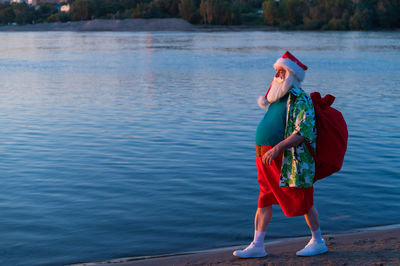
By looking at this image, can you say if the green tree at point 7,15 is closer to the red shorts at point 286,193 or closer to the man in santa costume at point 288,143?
the man in santa costume at point 288,143

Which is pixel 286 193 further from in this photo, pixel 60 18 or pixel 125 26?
pixel 60 18

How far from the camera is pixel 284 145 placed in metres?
4.52

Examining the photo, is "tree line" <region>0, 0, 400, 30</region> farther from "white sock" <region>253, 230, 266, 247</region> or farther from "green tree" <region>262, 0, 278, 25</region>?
"white sock" <region>253, 230, 266, 247</region>

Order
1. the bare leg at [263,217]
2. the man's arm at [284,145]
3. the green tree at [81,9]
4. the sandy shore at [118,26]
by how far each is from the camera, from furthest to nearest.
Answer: the green tree at [81,9] < the sandy shore at [118,26] < the bare leg at [263,217] < the man's arm at [284,145]

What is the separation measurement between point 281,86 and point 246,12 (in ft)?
552

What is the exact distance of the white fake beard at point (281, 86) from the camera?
4.60 m

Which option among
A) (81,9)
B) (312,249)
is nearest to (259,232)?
(312,249)

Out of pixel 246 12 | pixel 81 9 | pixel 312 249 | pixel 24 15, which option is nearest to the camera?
pixel 312 249

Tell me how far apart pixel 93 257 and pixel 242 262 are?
5.31 ft

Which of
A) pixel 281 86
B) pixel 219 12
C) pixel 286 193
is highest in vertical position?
pixel 219 12

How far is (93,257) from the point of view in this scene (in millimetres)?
5570

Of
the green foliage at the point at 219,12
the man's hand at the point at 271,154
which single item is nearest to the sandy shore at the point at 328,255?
the man's hand at the point at 271,154

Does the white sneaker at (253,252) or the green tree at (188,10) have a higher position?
the green tree at (188,10)

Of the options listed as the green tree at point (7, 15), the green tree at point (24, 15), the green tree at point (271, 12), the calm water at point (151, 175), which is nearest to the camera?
the calm water at point (151, 175)
